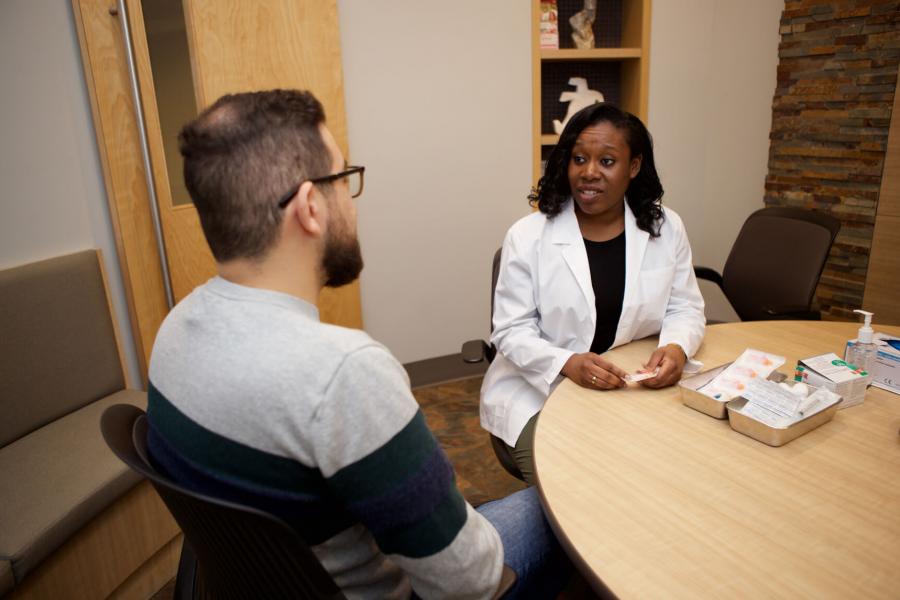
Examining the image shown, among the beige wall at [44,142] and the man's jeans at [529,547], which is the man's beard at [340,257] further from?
the beige wall at [44,142]

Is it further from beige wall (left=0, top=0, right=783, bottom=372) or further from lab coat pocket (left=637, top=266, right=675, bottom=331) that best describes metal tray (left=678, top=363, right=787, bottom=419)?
beige wall (left=0, top=0, right=783, bottom=372)

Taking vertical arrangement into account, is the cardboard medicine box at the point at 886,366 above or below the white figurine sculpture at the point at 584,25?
below

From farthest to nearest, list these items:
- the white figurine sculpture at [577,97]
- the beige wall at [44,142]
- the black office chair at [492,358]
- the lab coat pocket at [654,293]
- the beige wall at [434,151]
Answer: the white figurine sculpture at [577,97]
the beige wall at [434,151]
the beige wall at [44,142]
the lab coat pocket at [654,293]
the black office chair at [492,358]

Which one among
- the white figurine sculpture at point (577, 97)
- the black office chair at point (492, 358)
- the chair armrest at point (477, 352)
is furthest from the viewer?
the white figurine sculpture at point (577, 97)

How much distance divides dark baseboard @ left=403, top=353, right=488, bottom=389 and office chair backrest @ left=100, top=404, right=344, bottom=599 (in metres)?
2.59

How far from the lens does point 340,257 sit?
3.20 ft

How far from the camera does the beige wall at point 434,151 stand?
305 centimetres

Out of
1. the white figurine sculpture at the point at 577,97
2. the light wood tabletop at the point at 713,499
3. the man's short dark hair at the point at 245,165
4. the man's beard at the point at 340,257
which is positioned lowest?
the light wood tabletop at the point at 713,499

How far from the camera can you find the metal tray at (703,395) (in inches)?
52.5

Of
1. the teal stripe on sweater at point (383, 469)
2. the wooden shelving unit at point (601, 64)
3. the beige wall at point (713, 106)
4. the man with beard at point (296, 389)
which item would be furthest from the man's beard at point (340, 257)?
the beige wall at point (713, 106)

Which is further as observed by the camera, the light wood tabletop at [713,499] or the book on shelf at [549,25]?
the book on shelf at [549,25]

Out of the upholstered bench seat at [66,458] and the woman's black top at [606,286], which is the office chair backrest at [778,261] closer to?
the woman's black top at [606,286]

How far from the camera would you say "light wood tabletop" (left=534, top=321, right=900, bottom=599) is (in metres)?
0.90

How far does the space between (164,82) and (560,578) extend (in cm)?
237
